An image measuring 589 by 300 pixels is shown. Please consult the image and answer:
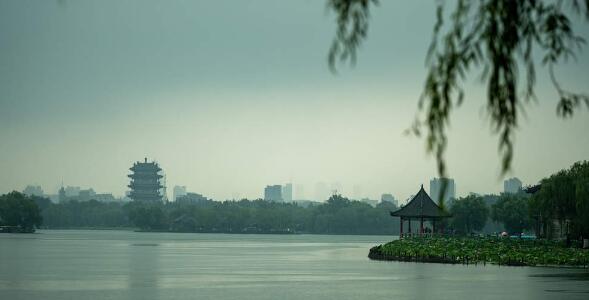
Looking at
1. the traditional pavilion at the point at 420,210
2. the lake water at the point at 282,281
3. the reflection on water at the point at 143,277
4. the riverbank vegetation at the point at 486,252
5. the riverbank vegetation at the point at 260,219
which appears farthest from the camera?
the riverbank vegetation at the point at 260,219

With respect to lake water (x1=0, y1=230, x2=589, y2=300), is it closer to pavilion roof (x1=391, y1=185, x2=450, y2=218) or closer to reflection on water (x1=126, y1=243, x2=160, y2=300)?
reflection on water (x1=126, y1=243, x2=160, y2=300)

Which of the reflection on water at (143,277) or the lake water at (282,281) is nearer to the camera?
the lake water at (282,281)

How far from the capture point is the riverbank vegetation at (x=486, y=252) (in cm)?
5191

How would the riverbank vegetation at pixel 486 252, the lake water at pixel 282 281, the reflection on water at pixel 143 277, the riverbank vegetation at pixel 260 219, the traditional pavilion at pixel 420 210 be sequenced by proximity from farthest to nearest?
the riverbank vegetation at pixel 260 219, the traditional pavilion at pixel 420 210, the riverbank vegetation at pixel 486 252, the reflection on water at pixel 143 277, the lake water at pixel 282 281

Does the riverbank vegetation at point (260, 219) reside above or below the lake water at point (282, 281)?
above

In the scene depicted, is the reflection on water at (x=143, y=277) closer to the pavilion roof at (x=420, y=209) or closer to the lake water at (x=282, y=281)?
the lake water at (x=282, y=281)

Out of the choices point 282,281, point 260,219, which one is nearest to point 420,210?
point 282,281

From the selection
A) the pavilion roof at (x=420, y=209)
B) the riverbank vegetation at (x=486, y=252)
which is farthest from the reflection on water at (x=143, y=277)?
the pavilion roof at (x=420, y=209)

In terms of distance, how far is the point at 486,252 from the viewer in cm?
5622

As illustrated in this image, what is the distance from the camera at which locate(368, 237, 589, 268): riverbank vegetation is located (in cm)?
5191

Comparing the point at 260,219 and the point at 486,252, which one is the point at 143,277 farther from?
the point at 260,219

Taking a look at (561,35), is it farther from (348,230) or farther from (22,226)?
(348,230)

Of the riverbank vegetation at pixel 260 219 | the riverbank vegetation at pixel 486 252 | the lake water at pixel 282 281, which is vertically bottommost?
the lake water at pixel 282 281

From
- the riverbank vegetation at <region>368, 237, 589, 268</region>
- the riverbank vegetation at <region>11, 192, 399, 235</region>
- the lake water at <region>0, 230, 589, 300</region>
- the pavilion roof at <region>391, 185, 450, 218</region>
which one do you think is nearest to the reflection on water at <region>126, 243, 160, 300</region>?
the lake water at <region>0, 230, 589, 300</region>
